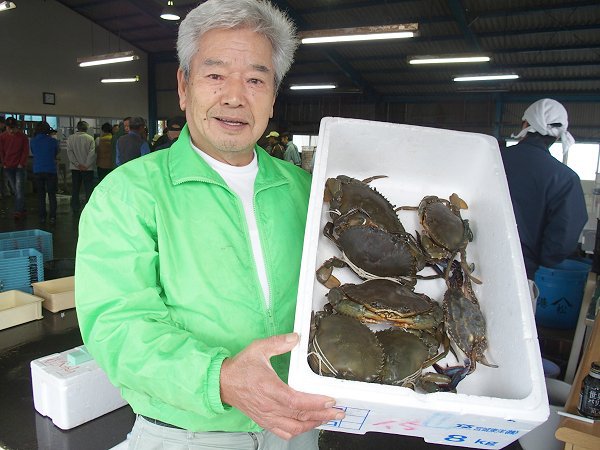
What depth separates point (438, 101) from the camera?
15578 mm

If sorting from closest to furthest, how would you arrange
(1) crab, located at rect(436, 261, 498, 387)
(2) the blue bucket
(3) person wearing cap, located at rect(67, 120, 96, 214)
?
(1) crab, located at rect(436, 261, 498, 387) → (2) the blue bucket → (3) person wearing cap, located at rect(67, 120, 96, 214)

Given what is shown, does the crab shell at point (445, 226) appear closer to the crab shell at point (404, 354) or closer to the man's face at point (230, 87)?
the crab shell at point (404, 354)

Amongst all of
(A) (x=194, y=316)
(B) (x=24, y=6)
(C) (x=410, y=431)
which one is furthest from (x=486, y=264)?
(B) (x=24, y=6)

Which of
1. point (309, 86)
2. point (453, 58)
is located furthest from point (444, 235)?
point (309, 86)

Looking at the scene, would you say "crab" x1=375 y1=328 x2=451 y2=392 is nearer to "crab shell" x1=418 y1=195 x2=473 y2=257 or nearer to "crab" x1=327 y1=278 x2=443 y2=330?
"crab" x1=327 y1=278 x2=443 y2=330

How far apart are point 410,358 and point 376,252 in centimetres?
37

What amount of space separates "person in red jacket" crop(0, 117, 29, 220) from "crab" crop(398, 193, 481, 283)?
26.7 feet

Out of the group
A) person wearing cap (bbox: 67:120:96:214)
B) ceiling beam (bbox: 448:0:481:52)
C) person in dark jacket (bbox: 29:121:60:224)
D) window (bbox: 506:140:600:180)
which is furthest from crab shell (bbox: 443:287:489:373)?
window (bbox: 506:140:600:180)

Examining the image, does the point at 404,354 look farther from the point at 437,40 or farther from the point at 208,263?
the point at 437,40

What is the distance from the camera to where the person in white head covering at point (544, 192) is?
2.67 m

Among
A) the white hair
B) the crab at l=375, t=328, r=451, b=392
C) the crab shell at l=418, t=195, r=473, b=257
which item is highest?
the white hair

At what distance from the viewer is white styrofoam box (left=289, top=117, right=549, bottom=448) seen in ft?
2.82

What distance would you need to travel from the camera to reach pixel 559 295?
12.6 feet

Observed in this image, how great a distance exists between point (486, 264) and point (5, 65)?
15.8m
